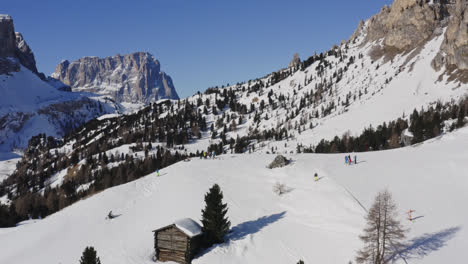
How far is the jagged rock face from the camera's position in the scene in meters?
143

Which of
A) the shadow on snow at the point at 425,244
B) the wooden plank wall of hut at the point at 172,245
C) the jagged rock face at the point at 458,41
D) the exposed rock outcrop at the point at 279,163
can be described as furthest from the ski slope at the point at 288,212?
the jagged rock face at the point at 458,41

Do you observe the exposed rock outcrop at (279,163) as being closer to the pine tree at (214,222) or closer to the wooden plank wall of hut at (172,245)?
the pine tree at (214,222)

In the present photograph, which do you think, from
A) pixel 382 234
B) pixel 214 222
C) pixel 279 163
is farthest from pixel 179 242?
pixel 279 163

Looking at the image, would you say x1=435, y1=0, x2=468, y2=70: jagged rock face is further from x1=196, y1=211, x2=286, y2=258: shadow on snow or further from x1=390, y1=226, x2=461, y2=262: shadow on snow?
x1=196, y1=211, x2=286, y2=258: shadow on snow

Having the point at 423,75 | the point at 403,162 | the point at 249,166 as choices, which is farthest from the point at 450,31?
the point at 249,166

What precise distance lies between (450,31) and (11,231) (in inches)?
8058

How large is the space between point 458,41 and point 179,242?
179783mm

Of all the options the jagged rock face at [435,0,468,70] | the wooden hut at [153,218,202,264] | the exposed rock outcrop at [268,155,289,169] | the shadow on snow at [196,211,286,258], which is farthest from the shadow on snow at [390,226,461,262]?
the jagged rock face at [435,0,468,70]

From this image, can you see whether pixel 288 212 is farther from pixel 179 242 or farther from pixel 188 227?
pixel 179 242

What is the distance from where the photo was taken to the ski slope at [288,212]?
2959cm

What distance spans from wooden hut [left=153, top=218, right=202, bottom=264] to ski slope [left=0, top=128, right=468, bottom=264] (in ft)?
4.34

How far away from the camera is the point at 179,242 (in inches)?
1241

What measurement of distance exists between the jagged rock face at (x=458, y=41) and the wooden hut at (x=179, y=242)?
164286 mm

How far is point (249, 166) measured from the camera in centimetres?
6047
